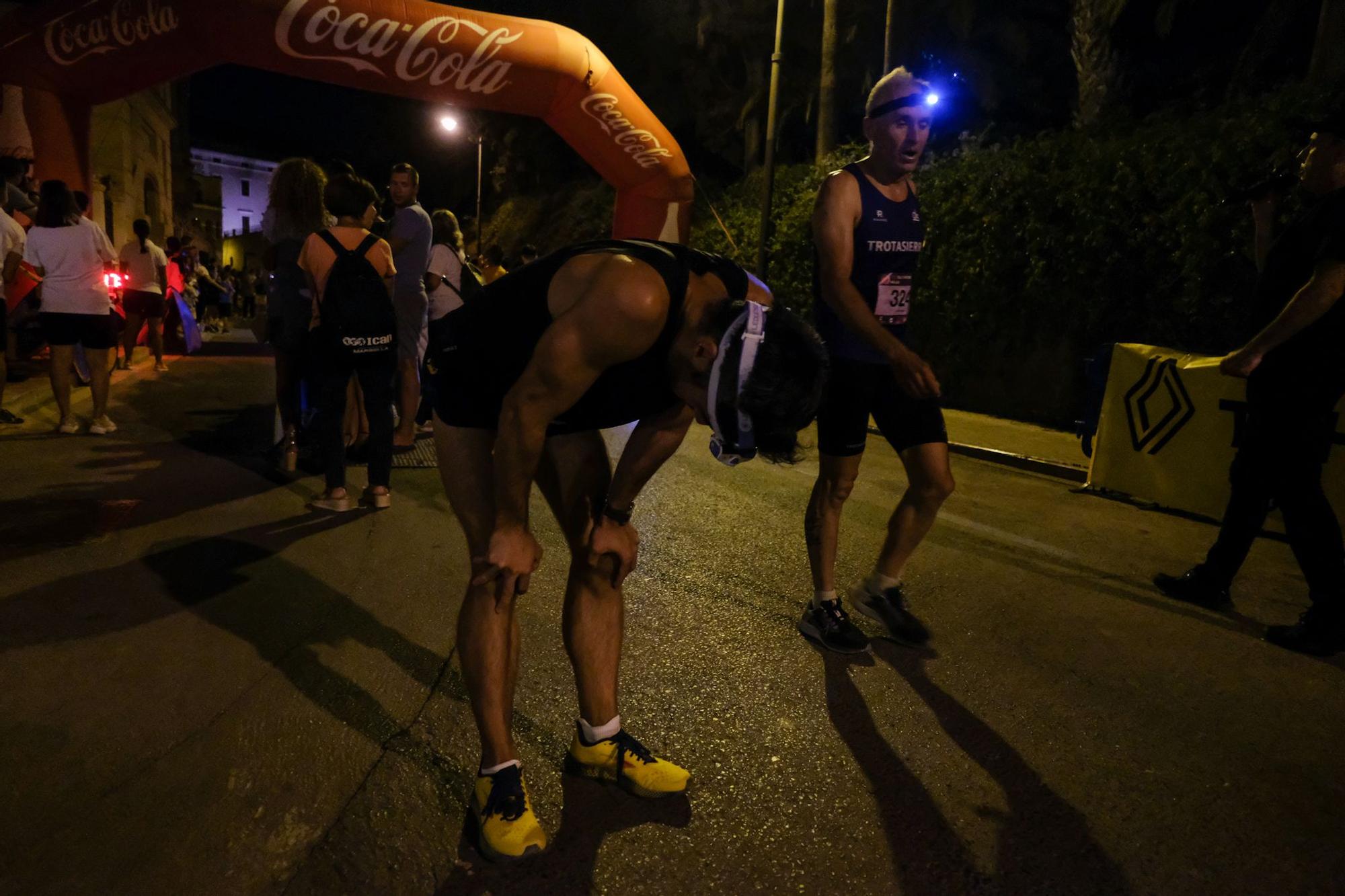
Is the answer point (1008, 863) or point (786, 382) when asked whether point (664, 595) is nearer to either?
point (1008, 863)

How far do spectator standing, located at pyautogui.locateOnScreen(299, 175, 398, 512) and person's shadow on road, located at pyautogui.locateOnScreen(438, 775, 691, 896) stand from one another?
288 cm

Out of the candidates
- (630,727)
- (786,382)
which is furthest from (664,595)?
(786,382)

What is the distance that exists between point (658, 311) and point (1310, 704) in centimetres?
268

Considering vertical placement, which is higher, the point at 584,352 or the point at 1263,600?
the point at 584,352

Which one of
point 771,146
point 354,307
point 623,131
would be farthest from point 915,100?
point 771,146

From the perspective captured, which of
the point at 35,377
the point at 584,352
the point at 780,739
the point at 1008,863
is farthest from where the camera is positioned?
the point at 35,377

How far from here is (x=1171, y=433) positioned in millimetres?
5359

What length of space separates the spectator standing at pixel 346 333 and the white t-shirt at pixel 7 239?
2562 mm

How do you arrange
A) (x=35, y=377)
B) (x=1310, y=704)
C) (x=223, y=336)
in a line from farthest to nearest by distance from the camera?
(x=223, y=336)
(x=35, y=377)
(x=1310, y=704)

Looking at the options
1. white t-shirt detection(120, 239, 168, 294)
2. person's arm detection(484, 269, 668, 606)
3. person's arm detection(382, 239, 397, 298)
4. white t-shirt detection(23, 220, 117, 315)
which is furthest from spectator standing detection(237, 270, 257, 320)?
person's arm detection(484, 269, 668, 606)

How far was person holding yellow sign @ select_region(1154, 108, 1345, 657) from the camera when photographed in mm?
3307

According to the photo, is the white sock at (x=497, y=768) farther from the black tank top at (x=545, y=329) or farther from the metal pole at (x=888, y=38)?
the metal pole at (x=888, y=38)

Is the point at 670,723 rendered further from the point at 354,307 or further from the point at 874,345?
the point at 354,307

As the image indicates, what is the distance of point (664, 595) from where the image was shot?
3576 millimetres
